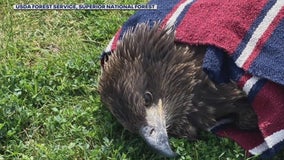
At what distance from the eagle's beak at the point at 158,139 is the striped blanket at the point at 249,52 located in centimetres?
42

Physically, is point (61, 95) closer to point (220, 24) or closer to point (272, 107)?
point (220, 24)

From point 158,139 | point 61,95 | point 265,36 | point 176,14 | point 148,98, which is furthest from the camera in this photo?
point 61,95

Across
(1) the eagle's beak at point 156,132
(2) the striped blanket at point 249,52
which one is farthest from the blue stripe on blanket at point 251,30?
(1) the eagle's beak at point 156,132

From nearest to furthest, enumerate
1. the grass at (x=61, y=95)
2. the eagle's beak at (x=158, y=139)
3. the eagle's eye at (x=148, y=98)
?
the eagle's beak at (x=158, y=139) < the eagle's eye at (x=148, y=98) < the grass at (x=61, y=95)

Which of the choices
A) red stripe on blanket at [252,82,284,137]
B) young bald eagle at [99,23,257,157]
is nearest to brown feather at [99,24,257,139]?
young bald eagle at [99,23,257,157]

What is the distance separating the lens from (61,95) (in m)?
4.06

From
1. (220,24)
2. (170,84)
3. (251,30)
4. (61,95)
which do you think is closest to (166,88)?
(170,84)

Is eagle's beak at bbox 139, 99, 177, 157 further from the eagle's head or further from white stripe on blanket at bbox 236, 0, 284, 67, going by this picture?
white stripe on blanket at bbox 236, 0, 284, 67

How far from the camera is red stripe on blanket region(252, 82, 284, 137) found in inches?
137

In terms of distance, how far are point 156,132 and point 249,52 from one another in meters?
0.67

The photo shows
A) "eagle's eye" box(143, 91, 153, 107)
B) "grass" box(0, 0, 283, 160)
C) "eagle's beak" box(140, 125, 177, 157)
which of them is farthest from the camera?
"grass" box(0, 0, 283, 160)

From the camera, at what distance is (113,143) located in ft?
12.1

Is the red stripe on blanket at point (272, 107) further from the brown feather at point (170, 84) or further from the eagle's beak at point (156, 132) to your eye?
the eagle's beak at point (156, 132)

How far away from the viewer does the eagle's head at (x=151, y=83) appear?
3389 millimetres
